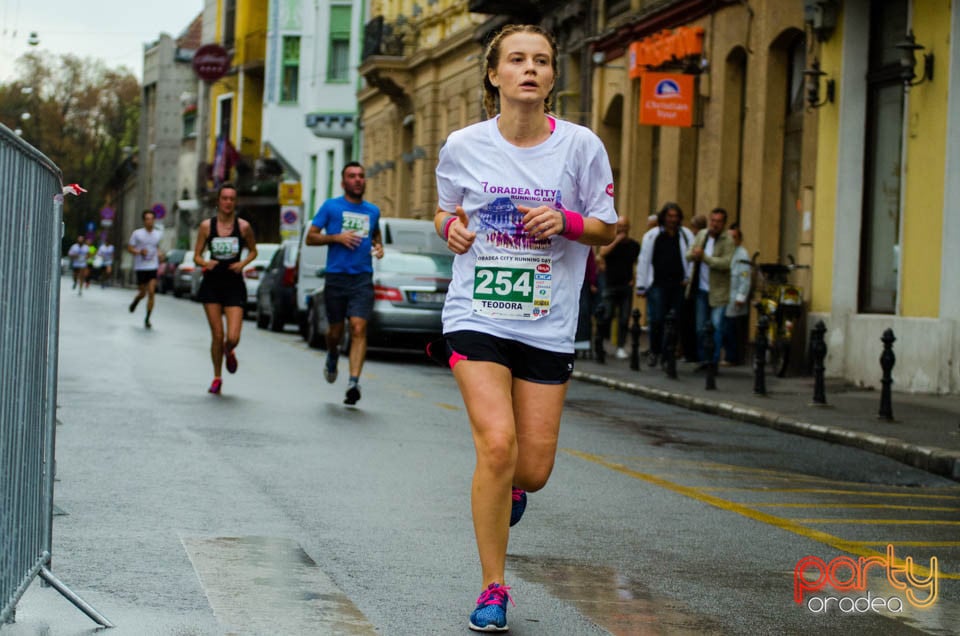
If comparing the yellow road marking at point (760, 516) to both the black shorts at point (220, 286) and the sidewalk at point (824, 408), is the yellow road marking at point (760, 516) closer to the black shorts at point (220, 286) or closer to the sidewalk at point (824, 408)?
the sidewalk at point (824, 408)

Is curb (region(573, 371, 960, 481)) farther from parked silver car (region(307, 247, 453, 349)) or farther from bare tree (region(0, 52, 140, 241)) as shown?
bare tree (region(0, 52, 140, 241))

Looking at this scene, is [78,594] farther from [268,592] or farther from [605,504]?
[605,504]

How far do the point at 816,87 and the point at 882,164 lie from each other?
1482mm

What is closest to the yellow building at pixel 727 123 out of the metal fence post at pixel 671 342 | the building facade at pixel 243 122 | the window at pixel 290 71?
the metal fence post at pixel 671 342

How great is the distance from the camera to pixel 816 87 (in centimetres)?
2081

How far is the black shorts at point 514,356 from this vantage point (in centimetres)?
584

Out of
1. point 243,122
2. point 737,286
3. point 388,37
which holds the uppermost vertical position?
point 243,122

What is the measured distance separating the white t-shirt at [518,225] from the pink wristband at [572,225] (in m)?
0.09

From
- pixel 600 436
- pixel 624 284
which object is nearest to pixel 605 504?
pixel 600 436

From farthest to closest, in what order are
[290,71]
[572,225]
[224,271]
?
[290,71] < [224,271] < [572,225]

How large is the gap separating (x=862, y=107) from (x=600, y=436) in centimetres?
842

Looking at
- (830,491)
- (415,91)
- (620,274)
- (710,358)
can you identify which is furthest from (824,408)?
(415,91)

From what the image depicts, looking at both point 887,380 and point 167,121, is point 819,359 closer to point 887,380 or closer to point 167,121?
point 887,380

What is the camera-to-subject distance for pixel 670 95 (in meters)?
25.3
